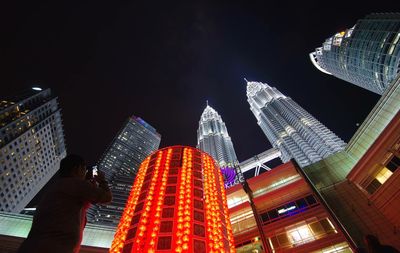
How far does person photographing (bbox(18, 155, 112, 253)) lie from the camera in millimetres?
2680

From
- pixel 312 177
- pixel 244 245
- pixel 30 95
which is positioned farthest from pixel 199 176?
pixel 30 95

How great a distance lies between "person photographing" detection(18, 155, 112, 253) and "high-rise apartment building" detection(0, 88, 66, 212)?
78.6 meters

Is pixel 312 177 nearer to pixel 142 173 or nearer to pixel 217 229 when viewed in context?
pixel 217 229

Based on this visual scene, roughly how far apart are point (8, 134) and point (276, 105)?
361ft

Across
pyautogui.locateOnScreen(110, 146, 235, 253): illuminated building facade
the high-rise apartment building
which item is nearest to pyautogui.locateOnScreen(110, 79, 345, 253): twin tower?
pyautogui.locateOnScreen(110, 146, 235, 253): illuminated building facade

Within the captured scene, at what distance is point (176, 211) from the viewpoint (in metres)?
21.8

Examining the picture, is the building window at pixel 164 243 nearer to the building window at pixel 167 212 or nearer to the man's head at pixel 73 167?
the building window at pixel 167 212

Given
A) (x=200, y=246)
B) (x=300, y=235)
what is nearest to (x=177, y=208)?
(x=200, y=246)

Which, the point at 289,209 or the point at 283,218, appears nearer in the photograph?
the point at 283,218

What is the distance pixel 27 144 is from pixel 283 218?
80247mm

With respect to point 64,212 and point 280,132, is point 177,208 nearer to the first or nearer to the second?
point 64,212

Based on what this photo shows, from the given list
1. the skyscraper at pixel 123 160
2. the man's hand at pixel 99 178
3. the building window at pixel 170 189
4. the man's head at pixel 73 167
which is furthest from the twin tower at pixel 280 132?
the man's head at pixel 73 167

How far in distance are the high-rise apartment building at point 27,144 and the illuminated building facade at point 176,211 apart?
5822 cm

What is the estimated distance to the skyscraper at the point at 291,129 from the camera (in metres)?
87.1
